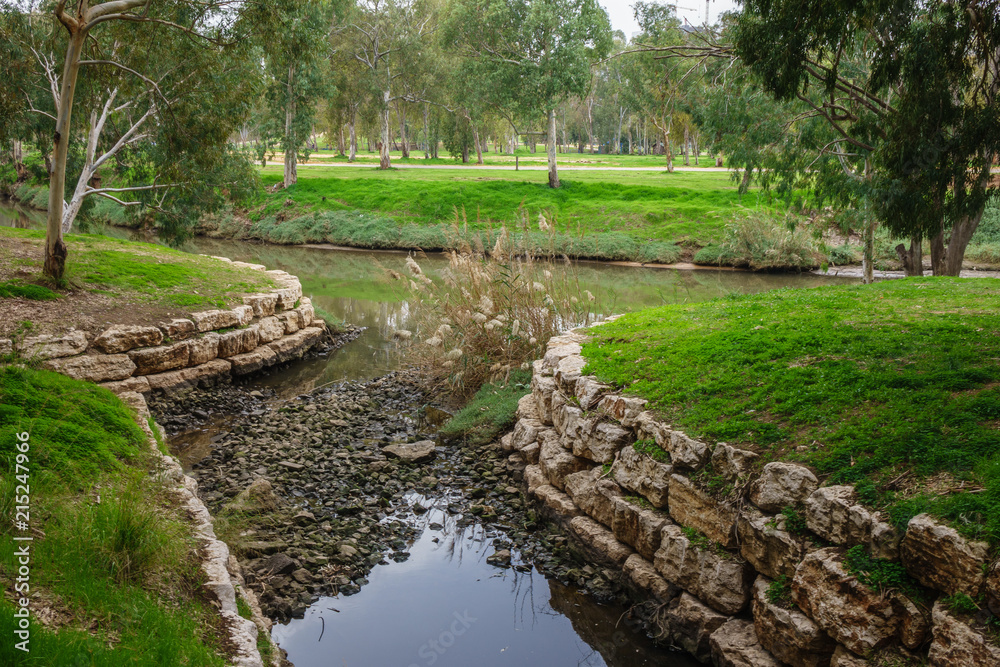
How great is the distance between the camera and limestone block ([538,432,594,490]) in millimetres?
Answer: 7371

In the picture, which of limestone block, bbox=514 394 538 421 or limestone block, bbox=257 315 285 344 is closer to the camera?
limestone block, bbox=514 394 538 421

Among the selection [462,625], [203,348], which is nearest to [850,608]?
[462,625]

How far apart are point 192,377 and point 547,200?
22.8 m

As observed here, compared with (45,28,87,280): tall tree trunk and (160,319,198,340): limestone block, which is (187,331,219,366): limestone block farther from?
(45,28,87,280): tall tree trunk

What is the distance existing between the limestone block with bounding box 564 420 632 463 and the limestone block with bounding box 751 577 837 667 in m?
2.06

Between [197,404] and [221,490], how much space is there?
332 centimetres

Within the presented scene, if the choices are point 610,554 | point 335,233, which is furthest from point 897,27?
point 335,233

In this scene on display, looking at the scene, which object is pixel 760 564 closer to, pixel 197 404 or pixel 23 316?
pixel 197 404

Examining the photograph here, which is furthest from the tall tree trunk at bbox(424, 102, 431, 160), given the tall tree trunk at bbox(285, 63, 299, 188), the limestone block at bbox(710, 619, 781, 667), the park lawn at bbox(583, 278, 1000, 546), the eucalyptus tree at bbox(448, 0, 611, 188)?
the limestone block at bbox(710, 619, 781, 667)

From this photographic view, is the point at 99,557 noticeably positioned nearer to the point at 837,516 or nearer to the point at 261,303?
the point at 837,516

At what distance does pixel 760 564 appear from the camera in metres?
4.93

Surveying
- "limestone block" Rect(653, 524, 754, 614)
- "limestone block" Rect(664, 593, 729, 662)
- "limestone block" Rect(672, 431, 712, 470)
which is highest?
"limestone block" Rect(672, 431, 712, 470)

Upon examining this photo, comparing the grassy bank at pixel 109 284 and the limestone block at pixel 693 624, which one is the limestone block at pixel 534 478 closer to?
the limestone block at pixel 693 624

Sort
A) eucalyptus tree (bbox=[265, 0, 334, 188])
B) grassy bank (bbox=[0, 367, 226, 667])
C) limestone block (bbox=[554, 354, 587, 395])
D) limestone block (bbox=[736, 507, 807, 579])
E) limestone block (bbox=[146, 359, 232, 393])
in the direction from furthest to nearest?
1. eucalyptus tree (bbox=[265, 0, 334, 188])
2. limestone block (bbox=[146, 359, 232, 393])
3. limestone block (bbox=[554, 354, 587, 395])
4. limestone block (bbox=[736, 507, 807, 579])
5. grassy bank (bbox=[0, 367, 226, 667])
